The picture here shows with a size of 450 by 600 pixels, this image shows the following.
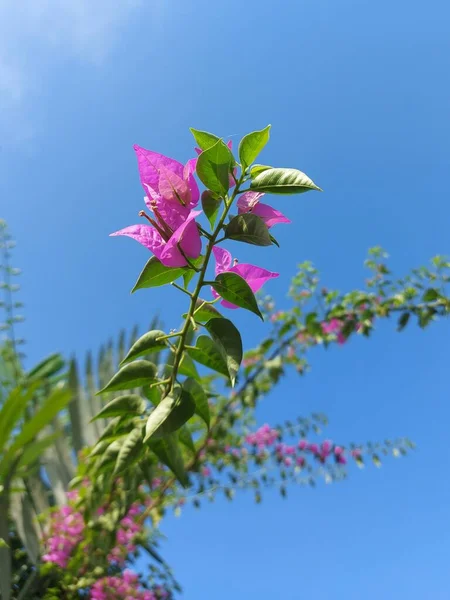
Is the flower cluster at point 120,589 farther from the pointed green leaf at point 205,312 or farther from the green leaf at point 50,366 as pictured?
the green leaf at point 50,366

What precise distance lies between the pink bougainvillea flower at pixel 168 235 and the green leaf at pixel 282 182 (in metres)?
0.07

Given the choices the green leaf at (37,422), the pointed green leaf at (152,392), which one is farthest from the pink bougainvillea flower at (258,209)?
the green leaf at (37,422)

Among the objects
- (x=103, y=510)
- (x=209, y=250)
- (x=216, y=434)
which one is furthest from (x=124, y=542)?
(x=209, y=250)

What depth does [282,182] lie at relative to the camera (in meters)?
0.42

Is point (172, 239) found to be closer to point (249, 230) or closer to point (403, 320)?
point (249, 230)

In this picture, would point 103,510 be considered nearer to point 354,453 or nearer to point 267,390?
point 267,390

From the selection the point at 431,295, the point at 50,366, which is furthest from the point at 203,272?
the point at 50,366

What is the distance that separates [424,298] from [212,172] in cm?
140

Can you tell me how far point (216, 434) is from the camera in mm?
1771

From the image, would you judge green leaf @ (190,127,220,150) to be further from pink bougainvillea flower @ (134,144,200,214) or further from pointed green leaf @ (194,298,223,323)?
pointed green leaf @ (194,298,223,323)

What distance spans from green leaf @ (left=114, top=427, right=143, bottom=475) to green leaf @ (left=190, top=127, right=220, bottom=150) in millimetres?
290

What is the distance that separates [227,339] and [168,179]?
0.15 m

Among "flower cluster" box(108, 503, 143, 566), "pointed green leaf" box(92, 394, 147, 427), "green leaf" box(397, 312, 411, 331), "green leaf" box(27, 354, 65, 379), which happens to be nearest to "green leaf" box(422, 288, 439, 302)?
"green leaf" box(397, 312, 411, 331)

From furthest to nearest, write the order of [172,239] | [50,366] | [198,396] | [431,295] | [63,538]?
[50,366] < [431,295] < [63,538] < [198,396] < [172,239]
